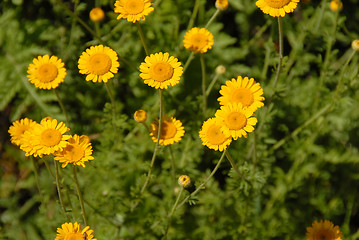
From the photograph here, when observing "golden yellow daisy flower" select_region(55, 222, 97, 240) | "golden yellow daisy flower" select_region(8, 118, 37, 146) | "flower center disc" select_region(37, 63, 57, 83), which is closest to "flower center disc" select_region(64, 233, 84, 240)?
"golden yellow daisy flower" select_region(55, 222, 97, 240)

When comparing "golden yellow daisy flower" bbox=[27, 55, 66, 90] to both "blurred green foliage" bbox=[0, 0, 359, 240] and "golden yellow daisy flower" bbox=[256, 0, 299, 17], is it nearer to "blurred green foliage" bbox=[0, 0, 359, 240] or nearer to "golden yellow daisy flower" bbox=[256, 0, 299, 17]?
"blurred green foliage" bbox=[0, 0, 359, 240]

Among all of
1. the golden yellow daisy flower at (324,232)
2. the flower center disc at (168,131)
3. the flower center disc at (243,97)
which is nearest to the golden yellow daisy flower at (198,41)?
the flower center disc at (243,97)

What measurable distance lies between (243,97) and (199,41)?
66cm

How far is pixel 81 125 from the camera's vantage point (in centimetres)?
444

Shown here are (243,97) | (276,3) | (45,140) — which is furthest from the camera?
(243,97)

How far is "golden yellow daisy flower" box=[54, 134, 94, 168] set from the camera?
2572 millimetres

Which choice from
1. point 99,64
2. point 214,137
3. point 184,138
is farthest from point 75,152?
point 184,138

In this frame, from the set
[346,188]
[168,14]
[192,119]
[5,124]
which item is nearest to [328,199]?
[346,188]

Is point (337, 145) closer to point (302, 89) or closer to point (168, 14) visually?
point (302, 89)

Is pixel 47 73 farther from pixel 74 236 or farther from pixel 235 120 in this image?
pixel 235 120

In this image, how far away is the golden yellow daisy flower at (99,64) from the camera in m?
2.78

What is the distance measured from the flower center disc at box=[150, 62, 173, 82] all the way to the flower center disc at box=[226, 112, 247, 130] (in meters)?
0.51

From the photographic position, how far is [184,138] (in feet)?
12.7

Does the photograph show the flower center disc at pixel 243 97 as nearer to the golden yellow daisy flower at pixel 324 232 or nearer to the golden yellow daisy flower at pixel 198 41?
the golden yellow daisy flower at pixel 198 41
